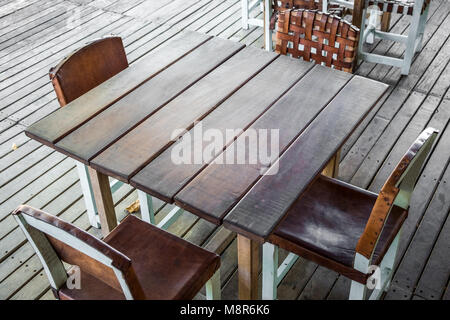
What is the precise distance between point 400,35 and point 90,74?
2.61 metres

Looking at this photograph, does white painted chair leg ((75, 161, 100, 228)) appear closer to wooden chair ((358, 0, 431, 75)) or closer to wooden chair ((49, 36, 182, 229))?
wooden chair ((49, 36, 182, 229))

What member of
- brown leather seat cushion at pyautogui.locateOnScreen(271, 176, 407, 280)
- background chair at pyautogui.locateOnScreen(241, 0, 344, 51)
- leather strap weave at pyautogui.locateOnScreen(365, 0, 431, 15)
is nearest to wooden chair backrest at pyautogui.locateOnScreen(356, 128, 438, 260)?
brown leather seat cushion at pyautogui.locateOnScreen(271, 176, 407, 280)

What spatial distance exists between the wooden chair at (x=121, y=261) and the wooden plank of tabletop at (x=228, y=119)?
25 cm

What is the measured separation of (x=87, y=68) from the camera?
8.24 feet

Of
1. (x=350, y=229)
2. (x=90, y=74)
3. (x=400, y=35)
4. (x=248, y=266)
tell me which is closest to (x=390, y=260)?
(x=350, y=229)

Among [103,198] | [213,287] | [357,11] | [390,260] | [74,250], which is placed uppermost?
[74,250]

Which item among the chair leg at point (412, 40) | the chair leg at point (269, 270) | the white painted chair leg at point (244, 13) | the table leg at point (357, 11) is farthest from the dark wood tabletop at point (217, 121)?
the white painted chair leg at point (244, 13)

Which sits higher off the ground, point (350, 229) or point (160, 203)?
point (350, 229)

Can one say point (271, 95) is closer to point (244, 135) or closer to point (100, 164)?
point (244, 135)

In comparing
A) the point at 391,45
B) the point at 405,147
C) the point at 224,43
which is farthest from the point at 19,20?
the point at 405,147

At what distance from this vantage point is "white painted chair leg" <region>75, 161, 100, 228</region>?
102 inches

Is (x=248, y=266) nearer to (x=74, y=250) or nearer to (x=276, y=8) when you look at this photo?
(x=74, y=250)

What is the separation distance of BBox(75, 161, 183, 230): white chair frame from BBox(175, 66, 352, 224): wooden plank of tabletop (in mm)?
656
